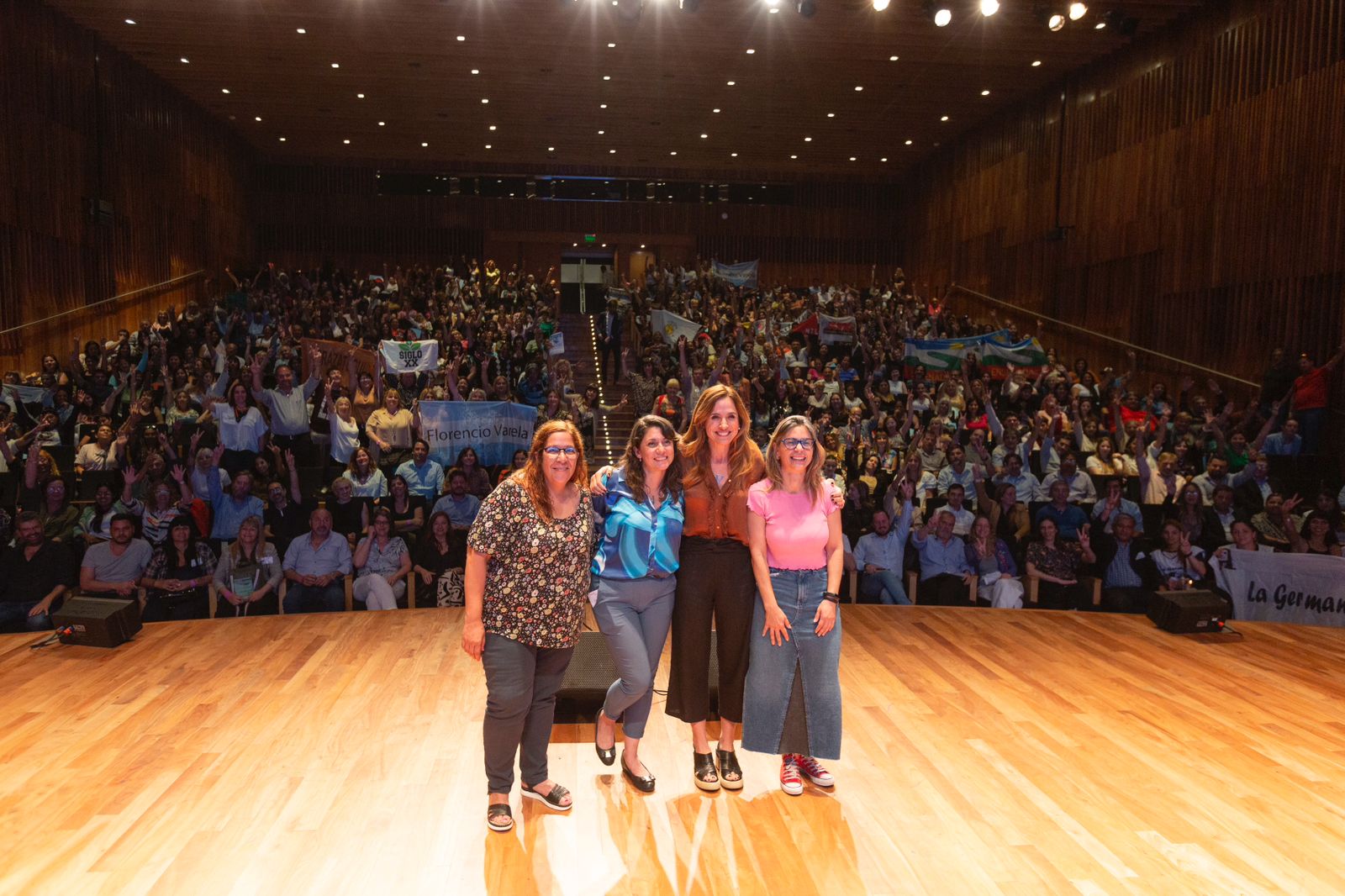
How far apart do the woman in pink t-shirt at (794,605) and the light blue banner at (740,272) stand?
676 inches

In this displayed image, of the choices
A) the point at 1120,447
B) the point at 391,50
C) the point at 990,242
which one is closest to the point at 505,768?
the point at 1120,447

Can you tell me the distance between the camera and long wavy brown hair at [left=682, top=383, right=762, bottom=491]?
10.6 ft

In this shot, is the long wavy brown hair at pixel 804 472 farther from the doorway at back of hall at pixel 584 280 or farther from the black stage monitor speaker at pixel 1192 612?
the doorway at back of hall at pixel 584 280

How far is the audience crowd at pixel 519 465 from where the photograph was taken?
6043 mm

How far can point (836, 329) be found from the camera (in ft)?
42.9

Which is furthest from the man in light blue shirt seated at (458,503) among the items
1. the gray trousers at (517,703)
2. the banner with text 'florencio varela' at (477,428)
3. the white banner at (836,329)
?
the white banner at (836,329)

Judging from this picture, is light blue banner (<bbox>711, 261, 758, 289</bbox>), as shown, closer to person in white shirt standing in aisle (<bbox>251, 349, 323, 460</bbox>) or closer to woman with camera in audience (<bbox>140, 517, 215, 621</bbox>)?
person in white shirt standing in aisle (<bbox>251, 349, 323, 460</bbox>)

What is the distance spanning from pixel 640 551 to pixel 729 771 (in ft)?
3.03

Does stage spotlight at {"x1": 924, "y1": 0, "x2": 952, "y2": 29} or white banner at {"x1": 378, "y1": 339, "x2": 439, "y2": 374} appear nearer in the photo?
white banner at {"x1": 378, "y1": 339, "x2": 439, "y2": 374}

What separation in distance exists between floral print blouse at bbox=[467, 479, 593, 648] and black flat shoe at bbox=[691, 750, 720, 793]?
812mm

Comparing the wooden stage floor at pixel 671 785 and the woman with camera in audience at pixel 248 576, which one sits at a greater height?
the woman with camera in audience at pixel 248 576

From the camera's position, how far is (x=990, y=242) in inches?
693

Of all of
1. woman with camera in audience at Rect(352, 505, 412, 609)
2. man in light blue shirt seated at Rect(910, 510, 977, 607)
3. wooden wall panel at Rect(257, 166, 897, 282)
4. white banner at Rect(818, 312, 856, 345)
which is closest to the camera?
woman with camera in audience at Rect(352, 505, 412, 609)

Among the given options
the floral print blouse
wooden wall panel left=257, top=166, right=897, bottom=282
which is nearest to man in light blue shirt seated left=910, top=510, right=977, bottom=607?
the floral print blouse
